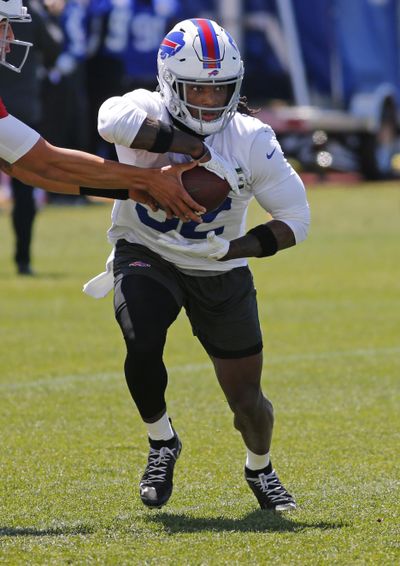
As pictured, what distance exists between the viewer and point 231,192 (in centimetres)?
477

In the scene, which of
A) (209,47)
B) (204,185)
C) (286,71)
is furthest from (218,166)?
(286,71)

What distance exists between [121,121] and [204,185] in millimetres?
372

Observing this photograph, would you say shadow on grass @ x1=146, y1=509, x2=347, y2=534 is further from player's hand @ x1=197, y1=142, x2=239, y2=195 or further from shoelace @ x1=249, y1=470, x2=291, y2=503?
player's hand @ x1=197, y1=142, x2=239, y2=195

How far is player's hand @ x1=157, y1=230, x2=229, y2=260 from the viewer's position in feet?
15.1

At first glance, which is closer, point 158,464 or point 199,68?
point 199,68

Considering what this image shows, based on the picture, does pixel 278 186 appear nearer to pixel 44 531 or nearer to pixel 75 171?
pixel 75 171

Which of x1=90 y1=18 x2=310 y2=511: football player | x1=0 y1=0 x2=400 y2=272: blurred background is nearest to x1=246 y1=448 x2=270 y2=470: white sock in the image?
x1=90 y1=18 x2=310 y2=511: football player

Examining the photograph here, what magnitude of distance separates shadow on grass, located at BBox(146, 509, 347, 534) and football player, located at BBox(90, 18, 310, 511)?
4.2 inches

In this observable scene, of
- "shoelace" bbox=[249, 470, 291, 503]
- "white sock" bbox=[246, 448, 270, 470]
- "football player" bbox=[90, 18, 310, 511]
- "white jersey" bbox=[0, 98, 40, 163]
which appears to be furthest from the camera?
"white sock" bbox=[246, 448, 270, 470]

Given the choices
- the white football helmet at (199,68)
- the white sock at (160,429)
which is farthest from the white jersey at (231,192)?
the white sock at (160,429)

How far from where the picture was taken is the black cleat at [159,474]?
4.65m

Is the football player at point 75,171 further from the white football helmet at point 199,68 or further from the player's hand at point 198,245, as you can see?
the white football helmet at point 199,68

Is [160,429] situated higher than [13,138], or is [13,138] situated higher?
[13,138]

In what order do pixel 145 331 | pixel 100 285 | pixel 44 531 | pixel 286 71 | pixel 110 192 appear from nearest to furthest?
1. pixel 44 531
2. pixel 145 331
3. pixel 110 192
4. pixel 100 285
5. pixel 286 71
